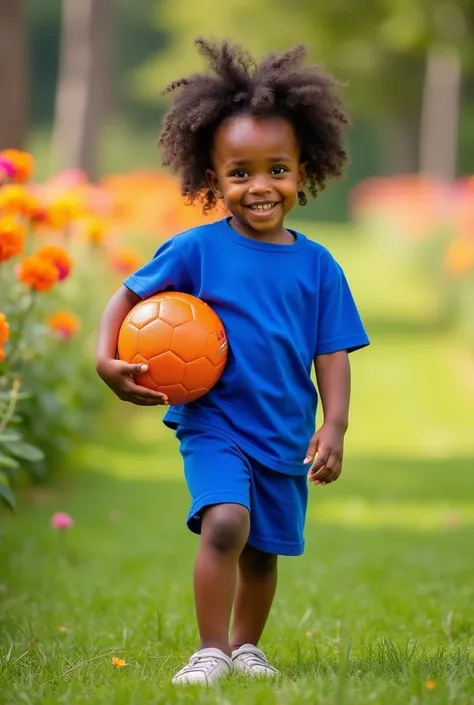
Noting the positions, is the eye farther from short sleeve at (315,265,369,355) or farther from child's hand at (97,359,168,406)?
child's hand at (97,359,168,406)

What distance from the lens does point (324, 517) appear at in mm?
7281

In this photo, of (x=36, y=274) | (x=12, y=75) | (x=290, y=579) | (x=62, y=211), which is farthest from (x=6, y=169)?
(x=12, y=75)

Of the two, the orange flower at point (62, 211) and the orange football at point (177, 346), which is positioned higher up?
the orange flower at point (62, 211)

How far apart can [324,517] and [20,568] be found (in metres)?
2.19

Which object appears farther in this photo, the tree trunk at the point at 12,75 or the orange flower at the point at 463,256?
the orange flower at the point at 463,256

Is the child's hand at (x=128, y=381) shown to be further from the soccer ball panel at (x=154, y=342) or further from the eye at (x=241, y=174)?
the eye at (x=241, y=174)

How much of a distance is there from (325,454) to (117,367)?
0.63 meters

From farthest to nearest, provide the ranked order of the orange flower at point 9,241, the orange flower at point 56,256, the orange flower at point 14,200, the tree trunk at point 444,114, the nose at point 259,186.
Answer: the tree trunk at point 444,114
the orange flower at point 14,200
the orange flower at point 56,256
the orange flower at point 9,241
the nose at point 259,186

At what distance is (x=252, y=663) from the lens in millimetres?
3574

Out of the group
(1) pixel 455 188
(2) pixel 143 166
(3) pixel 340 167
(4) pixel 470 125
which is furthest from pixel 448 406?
(2) pixel 143 166

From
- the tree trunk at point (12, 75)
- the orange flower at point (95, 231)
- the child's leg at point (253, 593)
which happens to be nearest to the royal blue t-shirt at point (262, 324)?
the child's leg at point (253, 593)

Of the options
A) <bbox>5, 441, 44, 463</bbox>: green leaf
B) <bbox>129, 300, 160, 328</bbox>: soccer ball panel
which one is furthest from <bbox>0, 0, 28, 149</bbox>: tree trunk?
<bbox>129, 300, 160, 328</bbox>: soccer ball panel

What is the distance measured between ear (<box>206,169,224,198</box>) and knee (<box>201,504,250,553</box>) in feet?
3.34

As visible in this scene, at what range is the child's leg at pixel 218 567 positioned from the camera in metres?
3.40
